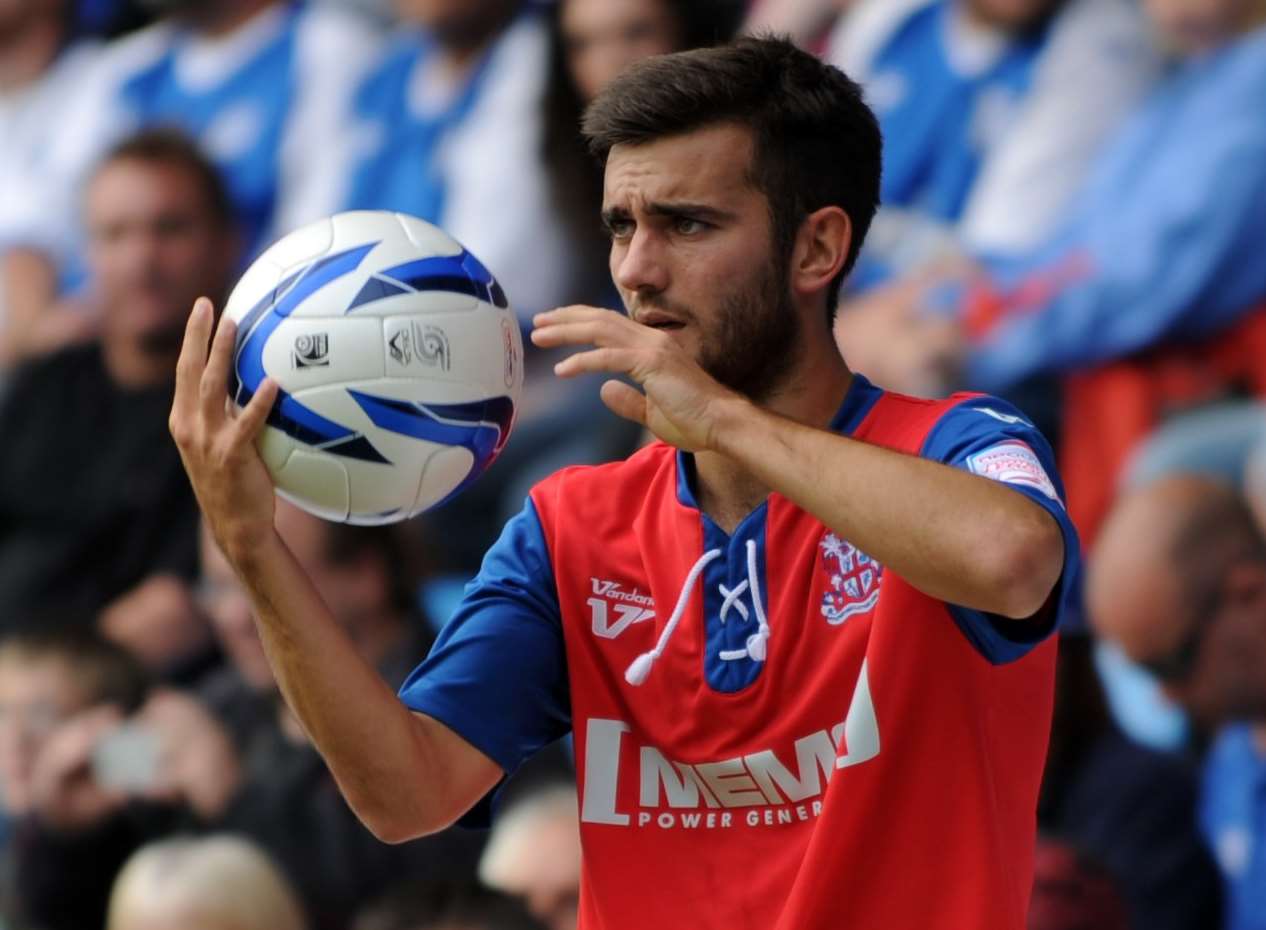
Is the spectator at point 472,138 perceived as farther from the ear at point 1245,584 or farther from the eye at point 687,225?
the eye at point 687,225

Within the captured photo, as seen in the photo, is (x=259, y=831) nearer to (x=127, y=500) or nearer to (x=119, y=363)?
(x=127, y=500)

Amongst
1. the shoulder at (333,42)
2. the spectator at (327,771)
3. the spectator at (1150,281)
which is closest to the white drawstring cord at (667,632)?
the spectator at (1150,281)

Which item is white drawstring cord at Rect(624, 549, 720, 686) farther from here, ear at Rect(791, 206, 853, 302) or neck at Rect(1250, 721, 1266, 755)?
neck at Rect(1250, 721, 1266, 755)

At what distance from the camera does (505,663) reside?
3.21m

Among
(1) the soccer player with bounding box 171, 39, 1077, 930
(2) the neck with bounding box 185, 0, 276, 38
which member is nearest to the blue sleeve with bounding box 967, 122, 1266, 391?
(1) the soccer player with bounding box 171, 39, 1077, 930

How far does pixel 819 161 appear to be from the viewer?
130 inches

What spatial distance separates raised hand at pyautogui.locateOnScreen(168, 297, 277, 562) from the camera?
2871mm

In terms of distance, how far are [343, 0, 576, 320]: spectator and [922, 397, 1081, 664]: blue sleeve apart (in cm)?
445

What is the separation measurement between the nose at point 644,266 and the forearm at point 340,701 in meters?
0.67

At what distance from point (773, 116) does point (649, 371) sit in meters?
0.57

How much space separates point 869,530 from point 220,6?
7.13 m

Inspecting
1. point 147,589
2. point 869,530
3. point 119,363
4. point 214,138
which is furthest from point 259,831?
point 869,530

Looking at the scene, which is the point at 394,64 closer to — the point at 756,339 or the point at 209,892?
the point at 209,892

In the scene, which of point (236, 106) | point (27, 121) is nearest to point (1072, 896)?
point (236, 106)
